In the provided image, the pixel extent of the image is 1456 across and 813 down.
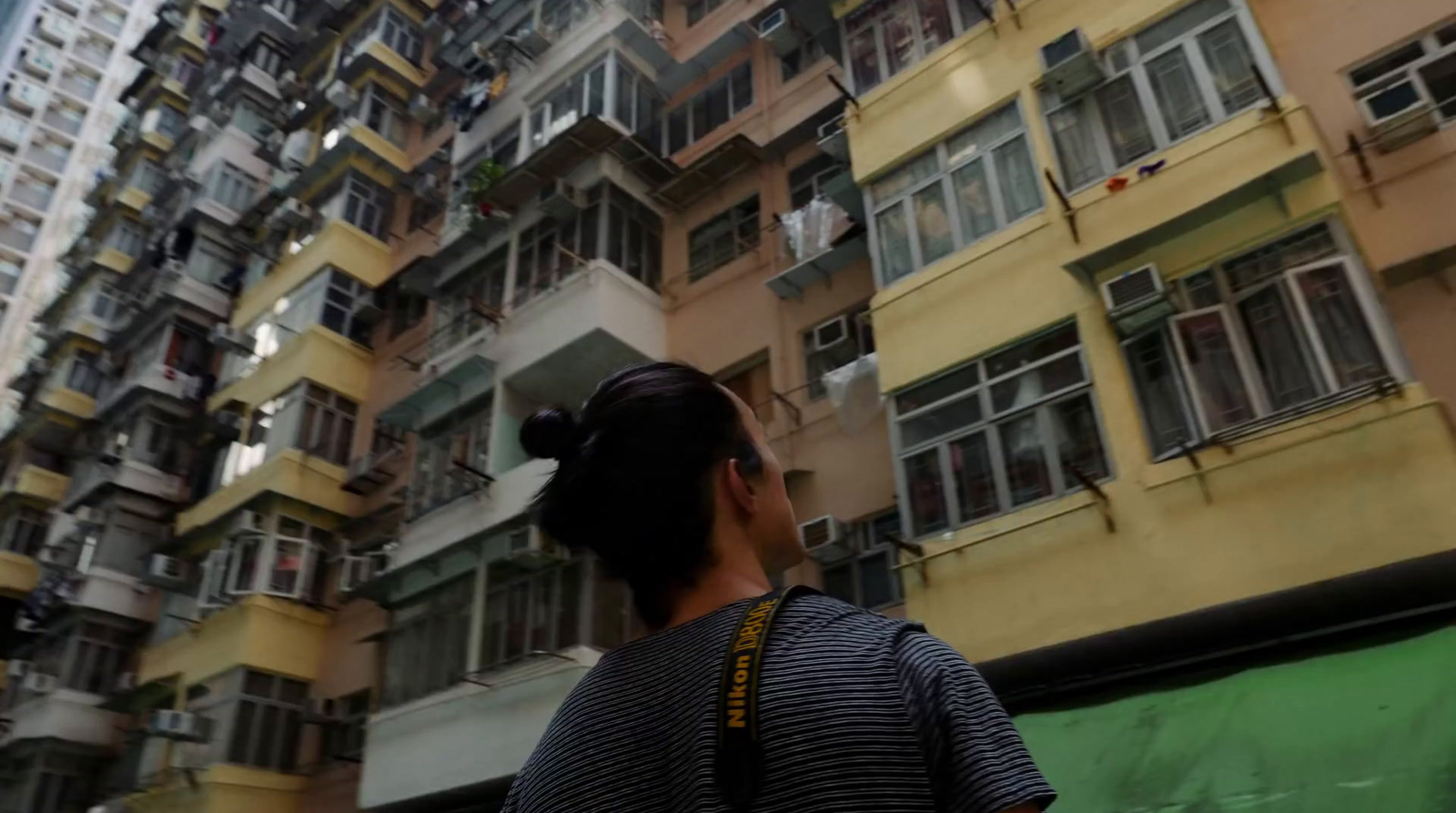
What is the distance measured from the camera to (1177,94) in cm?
824

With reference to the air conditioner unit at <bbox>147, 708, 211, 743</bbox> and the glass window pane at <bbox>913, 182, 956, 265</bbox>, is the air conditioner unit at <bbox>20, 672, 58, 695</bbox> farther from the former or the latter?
the glass window pane at <bbox>913, 182, 956, 265</bbox>

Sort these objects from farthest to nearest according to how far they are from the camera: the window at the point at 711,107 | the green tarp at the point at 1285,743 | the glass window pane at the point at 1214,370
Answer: the window at the point at 711,107 < the glass window pane at the point at 1214,370 < the green tarp at the point at 1285,743

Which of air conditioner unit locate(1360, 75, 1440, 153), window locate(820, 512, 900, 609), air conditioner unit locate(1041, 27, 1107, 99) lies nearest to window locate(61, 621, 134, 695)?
window locate(820, 512, 900, 609)

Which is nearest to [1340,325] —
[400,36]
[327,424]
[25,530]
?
[327,424]

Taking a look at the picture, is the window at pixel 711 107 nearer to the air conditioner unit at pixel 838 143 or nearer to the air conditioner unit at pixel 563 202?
the air conditioner unit at pixel 563 202

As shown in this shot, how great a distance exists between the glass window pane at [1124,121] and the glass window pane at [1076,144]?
14 cm

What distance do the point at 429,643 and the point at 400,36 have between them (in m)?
15.2

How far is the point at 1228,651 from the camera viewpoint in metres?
5.88

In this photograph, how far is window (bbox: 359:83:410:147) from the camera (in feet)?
68.0

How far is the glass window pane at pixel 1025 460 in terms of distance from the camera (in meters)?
7.76

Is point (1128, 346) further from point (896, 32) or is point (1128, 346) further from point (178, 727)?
point (178, 727)

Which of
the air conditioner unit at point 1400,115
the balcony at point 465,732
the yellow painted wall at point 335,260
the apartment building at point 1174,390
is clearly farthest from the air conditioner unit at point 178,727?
the air conditioner unit at point 1400,115

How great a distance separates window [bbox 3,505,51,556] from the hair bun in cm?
2570

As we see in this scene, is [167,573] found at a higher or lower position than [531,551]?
higher
